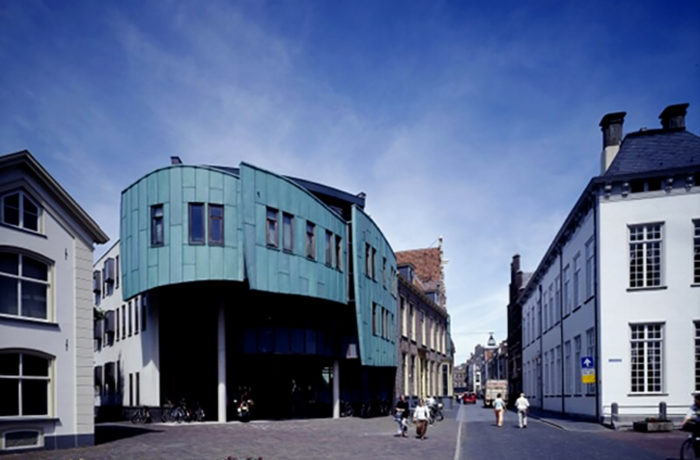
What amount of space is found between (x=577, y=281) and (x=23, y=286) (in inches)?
1057

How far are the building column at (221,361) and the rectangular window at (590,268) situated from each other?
1742 cm

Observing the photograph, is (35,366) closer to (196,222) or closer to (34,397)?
(34,397)

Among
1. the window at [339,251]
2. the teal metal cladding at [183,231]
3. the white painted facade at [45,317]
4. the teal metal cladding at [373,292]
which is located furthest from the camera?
the teal metal cladding at [373,292]

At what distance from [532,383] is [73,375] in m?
47.7

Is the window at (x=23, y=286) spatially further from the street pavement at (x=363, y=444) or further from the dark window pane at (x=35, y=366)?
the street pavement at (x=363, y=444)

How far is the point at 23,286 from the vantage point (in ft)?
62.3

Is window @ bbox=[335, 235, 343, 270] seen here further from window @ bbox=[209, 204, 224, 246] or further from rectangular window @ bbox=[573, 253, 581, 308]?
rectangular window @ bbox=[573, 253, 581, 308]

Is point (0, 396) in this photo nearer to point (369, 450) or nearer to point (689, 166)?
point (369, 450)

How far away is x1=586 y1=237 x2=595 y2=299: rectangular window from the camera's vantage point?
30.1 metres

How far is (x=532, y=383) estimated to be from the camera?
5909 cm

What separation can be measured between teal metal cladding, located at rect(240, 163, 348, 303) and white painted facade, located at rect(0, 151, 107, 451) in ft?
28.8

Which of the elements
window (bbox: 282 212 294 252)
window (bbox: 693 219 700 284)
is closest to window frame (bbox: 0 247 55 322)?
window (bbox: 282 212 294 252)

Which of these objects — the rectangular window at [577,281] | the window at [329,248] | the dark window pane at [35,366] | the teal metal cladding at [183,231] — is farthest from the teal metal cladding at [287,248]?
the rectangular window at [577,281]

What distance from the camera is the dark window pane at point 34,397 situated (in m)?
18.5
